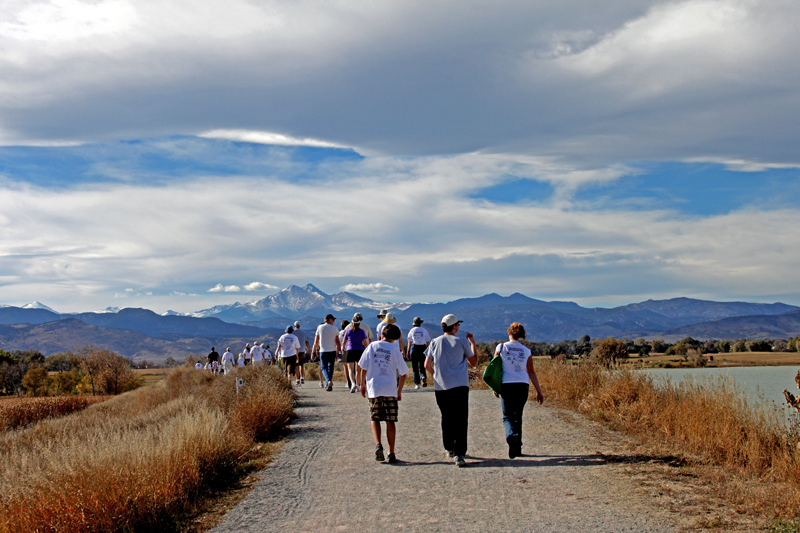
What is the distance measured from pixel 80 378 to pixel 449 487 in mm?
63555

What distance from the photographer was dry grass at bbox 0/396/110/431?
2819cm

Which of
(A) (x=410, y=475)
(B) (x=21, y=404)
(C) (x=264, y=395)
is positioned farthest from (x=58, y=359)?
(A) (x=410, y=475)

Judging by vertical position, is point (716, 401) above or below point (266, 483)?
above

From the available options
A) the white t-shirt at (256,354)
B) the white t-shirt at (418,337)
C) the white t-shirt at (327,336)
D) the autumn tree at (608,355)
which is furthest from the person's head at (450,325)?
the white t-shirt at (256,354)

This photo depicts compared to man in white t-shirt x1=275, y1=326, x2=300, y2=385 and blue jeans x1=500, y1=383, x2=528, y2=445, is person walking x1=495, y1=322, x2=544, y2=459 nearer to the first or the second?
blue jeans x1=500, y1=383, x2=528, y2=445

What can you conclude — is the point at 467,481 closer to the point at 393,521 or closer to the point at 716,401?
the point at 393,521

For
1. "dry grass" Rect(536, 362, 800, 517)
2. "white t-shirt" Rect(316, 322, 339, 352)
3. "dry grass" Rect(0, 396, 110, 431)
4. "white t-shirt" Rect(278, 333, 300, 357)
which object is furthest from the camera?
"dry grass" Rect(0, 396, 110, 431)

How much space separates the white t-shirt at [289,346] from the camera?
65.5ft

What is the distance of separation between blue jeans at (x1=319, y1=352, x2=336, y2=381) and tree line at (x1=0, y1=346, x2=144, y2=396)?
36.2 metres

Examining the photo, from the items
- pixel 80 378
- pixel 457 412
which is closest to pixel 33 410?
pixel 457 412

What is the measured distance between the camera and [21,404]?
104 ft

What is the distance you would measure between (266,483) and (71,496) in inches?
92.8

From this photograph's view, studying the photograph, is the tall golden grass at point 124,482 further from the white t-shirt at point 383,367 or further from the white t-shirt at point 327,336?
the white t-shirt at point 327,336

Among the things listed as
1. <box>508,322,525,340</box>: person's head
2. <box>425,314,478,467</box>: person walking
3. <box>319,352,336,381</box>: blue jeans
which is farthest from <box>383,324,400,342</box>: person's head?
<box>319,352,336,381</box>: blue jeans
